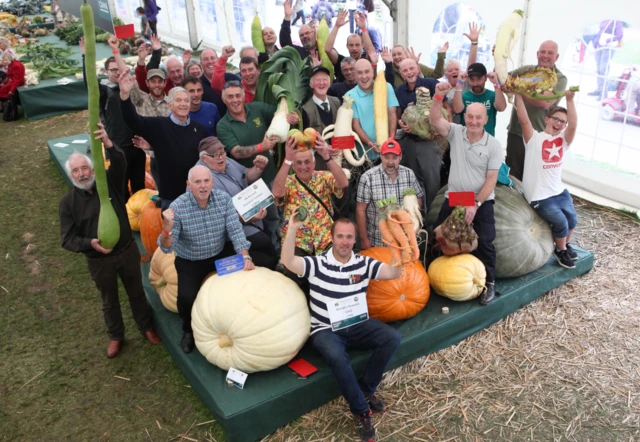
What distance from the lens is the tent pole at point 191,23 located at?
46.6 ft

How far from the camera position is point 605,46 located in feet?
17.8

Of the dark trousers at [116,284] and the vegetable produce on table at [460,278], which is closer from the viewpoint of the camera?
the dark trousers at [116,284]

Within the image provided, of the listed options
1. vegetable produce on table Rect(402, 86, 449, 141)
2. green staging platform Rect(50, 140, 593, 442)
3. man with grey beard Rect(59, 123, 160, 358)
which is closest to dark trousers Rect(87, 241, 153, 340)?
man with grey beard Rect(59, 123, 160, 358)

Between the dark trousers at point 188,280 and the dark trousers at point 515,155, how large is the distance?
129 inches

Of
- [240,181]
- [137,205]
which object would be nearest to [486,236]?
[240,181]

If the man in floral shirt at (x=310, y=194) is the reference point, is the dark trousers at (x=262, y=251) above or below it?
below

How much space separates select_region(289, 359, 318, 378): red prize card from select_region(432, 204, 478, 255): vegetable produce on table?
1475 millimetres

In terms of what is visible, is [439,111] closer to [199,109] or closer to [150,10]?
[199,109]

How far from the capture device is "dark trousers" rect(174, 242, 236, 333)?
3673mm

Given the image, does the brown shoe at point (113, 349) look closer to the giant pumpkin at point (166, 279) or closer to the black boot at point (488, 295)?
the giant pumpkin at point (166, 279)

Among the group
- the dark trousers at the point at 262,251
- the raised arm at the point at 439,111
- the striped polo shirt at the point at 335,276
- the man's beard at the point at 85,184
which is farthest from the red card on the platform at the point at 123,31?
the striped polo shirt at the point at 335,276

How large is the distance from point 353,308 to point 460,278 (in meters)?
1.06

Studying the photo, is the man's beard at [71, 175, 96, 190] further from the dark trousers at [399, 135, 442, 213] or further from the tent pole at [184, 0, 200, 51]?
the tent pole at [184, 0, 200, 51]

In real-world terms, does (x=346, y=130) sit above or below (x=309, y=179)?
Result: above
